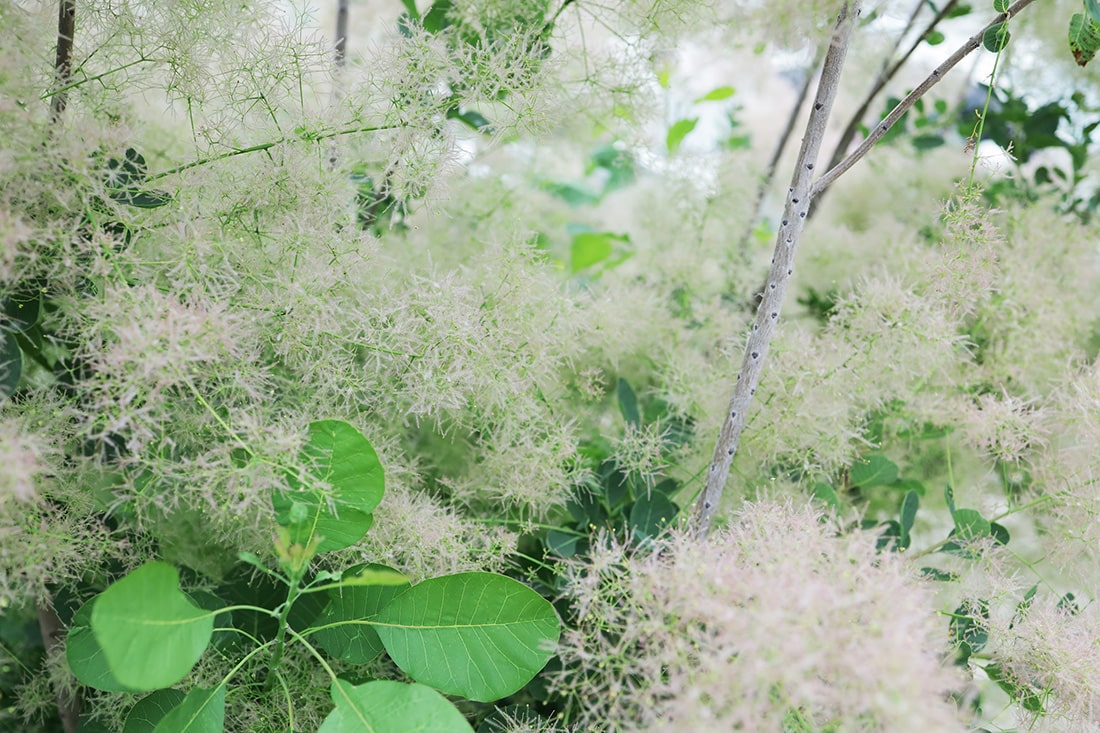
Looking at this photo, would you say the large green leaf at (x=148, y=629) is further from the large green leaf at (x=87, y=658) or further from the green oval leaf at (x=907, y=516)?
the green oval leaf at (x=907, y=516)

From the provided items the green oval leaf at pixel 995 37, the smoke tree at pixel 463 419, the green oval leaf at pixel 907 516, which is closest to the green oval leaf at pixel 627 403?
the smoke tree at pixel 463 419

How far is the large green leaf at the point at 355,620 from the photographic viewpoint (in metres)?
0.56

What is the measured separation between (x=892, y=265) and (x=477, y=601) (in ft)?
1.93

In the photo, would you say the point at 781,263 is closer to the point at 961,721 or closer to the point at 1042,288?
the point at 961,721

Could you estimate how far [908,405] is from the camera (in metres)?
0.76

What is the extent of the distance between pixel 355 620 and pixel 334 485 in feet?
0.35

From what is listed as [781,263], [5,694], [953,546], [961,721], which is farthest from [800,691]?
[5,694]

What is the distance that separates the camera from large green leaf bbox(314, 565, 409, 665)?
0.56 m

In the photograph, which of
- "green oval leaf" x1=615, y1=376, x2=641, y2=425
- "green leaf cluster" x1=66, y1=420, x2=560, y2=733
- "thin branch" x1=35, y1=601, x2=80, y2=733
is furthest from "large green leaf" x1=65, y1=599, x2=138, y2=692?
"green oval leaf" x1=615, y1=376, x2=641, y2=425

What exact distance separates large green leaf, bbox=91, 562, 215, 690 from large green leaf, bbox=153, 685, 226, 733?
59 millimetres

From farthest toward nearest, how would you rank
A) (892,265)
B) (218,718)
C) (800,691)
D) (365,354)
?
(892,265), (365,354), (218,718), (800,691)

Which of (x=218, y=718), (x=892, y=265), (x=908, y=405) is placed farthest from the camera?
(x=892, y=265)

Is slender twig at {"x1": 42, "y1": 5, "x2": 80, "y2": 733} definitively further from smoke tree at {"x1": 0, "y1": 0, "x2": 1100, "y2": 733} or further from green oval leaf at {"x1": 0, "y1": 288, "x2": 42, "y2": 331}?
green oval leaf at {"x1": 0, "y1": 288, "x2": 42, "y2": 331}

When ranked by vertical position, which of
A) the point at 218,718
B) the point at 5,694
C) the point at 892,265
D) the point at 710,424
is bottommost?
the point at 5,694
